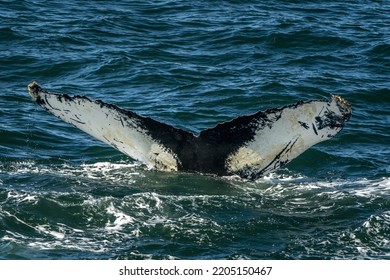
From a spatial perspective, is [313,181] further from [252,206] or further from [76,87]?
[76,87]

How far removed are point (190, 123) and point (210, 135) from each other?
504 centimetres

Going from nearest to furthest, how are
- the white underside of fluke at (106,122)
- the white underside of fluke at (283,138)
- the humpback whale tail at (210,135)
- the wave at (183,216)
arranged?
the wave at (183,216) → the white underside of fluke at (283,138) → the humpback whale tail at (210,135) → the white underside of fluke at (106,122)

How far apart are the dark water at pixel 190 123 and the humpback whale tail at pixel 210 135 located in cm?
32

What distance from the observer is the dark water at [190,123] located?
1159 cm

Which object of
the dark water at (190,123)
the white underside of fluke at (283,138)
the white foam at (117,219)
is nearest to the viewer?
the dark water at (190,123)

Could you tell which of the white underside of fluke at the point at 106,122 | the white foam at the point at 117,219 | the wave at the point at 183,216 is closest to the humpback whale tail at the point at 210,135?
the white underside of fluke at the point at 106,122

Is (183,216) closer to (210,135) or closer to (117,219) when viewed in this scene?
(117,219)

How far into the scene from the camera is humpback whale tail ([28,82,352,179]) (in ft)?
40.1

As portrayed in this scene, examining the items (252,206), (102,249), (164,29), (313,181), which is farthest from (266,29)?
(102,249)

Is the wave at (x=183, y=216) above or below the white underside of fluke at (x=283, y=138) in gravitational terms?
below

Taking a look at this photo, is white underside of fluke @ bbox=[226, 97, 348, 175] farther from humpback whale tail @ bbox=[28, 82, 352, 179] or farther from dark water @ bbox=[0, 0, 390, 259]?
dark water @ bbox=[0, 0, 390, 259]

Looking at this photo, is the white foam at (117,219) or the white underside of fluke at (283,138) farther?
the white underside of fluke at (283,138)

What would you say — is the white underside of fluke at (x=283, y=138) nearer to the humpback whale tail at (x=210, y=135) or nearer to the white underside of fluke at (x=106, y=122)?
the humpback whale tail at (x=210, y=135)

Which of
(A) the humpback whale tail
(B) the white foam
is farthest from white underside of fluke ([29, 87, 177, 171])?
(B) the white foam
